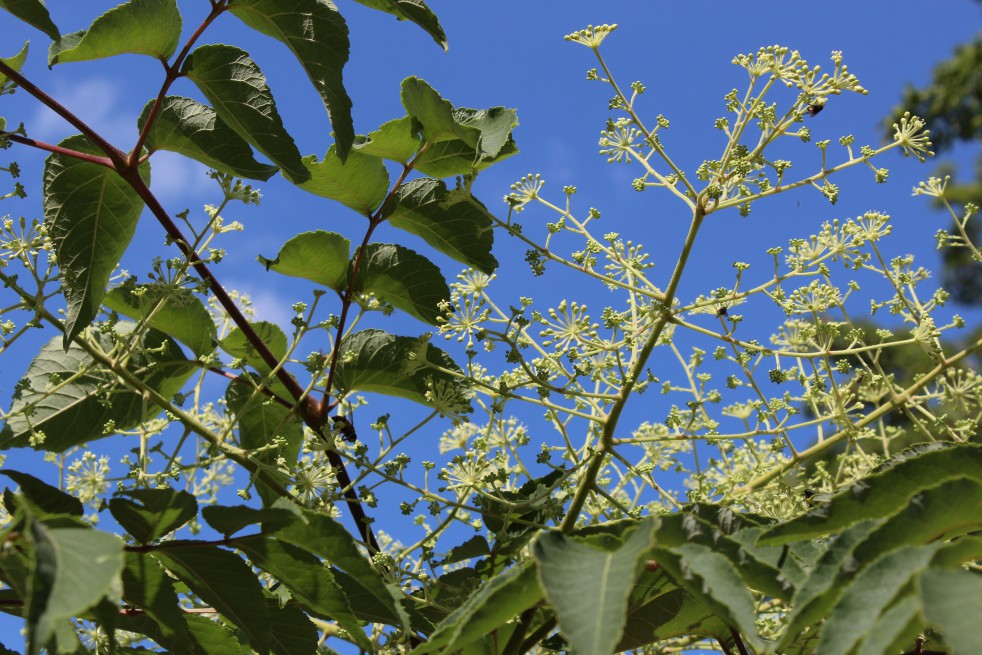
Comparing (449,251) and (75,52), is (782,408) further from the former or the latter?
(75,52)

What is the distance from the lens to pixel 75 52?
6.96ft

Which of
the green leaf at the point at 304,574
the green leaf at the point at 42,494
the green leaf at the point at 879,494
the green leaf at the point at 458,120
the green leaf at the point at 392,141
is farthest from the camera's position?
the green leaf at the point at 392,141

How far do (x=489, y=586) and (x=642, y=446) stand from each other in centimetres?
169

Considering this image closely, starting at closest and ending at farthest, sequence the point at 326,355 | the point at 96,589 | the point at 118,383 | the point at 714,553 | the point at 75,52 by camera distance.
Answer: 1. the point at 96,589
2. the point at 714,553
3. the point at 75,52
4. the point at 118,383
5. the point at 326,355

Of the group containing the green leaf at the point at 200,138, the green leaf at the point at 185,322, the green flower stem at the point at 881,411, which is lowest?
the green flower stem at the point at 881,411

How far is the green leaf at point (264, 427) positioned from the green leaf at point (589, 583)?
1271 millimetres

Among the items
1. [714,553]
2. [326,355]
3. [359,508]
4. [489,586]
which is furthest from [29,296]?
[714,553]

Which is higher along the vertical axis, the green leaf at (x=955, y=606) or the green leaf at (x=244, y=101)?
the green leaf at (x=244, y=101)

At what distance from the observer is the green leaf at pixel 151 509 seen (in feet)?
5.82

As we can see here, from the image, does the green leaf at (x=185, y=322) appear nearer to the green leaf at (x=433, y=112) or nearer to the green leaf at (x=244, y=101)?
the green leaf at (x=244, y=101)

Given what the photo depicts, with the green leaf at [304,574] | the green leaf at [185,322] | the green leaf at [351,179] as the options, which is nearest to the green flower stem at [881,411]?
the green leaf at [304,574]

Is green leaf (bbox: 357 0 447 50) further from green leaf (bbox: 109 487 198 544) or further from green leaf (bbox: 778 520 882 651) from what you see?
green leaf (bbox: 778 520 882 651)

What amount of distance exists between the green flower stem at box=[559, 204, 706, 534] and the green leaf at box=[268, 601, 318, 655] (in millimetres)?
566

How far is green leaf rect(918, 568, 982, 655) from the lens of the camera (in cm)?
100
